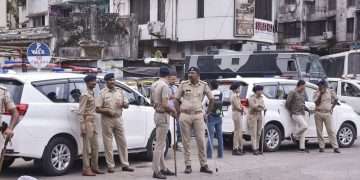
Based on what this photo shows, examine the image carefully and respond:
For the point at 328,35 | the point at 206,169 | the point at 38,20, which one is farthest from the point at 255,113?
the point at 38,20

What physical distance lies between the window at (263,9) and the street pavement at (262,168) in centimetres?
2404

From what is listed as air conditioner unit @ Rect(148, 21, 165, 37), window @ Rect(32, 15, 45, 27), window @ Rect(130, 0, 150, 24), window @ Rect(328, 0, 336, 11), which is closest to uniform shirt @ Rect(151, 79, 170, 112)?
air conditioner unit @ Rect(148, 21, 165, 37)

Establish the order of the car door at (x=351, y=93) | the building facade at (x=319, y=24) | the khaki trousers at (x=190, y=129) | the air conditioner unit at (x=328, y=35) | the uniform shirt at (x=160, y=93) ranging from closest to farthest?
the uniform shirt at (x=160, y=93)
the khaki trousers at (x=190, y=129)
the car door at (x=351, y=93)
the building facade at (x=319, y=24)
the air conditioner unit at (x=328, y=35)

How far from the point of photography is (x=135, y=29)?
114ft

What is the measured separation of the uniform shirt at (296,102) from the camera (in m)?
14.6

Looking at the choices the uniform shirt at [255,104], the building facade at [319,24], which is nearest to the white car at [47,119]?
the uniform shirt at [255,104]

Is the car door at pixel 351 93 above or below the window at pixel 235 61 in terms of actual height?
below

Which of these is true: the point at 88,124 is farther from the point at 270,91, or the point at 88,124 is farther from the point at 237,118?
the point at 270,91

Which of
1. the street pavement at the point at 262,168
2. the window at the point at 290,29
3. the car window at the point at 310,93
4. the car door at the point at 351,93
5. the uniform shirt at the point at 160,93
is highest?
the window at the point at 290,29

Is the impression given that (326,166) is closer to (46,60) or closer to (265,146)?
(265,146)

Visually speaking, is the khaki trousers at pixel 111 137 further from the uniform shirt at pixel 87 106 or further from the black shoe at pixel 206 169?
the black shoe at pixel 206 169

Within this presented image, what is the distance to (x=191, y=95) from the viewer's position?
438 inches

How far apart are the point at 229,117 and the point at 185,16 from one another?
78.0 feet

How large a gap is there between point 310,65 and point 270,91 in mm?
9994
